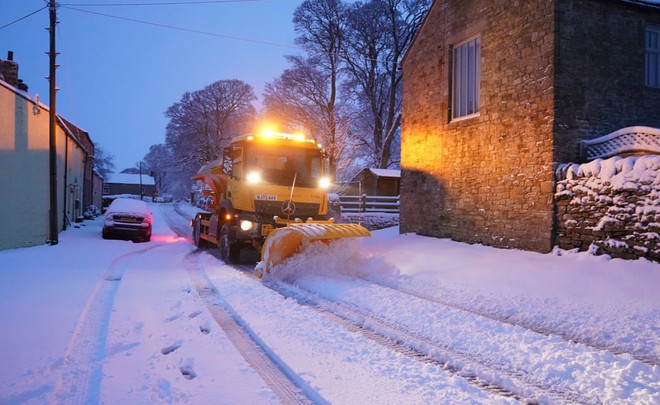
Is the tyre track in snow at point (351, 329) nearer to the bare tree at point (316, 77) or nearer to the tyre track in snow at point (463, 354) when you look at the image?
the tyre track in snow at point (463, 354)

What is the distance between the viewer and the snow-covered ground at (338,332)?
13.0 feet

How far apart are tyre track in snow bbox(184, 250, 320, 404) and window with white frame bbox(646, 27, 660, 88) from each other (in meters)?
12.0

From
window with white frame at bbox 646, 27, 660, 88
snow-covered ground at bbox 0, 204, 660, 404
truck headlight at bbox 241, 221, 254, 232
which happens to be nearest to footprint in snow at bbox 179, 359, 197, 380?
snow-covered ground at bbox 0, 204, 660, 404

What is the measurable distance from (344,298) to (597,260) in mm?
5197

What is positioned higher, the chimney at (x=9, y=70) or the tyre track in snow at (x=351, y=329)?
the chimney at (x=9, y=70)

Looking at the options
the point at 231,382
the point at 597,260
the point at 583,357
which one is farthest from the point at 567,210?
the point at 231,382

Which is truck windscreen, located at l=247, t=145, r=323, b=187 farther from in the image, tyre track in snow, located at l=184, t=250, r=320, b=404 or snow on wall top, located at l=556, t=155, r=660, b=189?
snow on wall top, located at l=556, t=155, r=660, b=189

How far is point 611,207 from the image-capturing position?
29.4 ft

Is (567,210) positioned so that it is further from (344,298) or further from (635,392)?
(635,392)

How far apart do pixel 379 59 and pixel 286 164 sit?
21.0m

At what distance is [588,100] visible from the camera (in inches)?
428

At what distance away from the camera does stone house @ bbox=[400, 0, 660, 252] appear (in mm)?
10602

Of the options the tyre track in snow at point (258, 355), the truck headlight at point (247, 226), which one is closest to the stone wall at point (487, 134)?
the truck headlight at point (247, 226)

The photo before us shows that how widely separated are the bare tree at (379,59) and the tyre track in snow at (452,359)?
2444 centimetres
